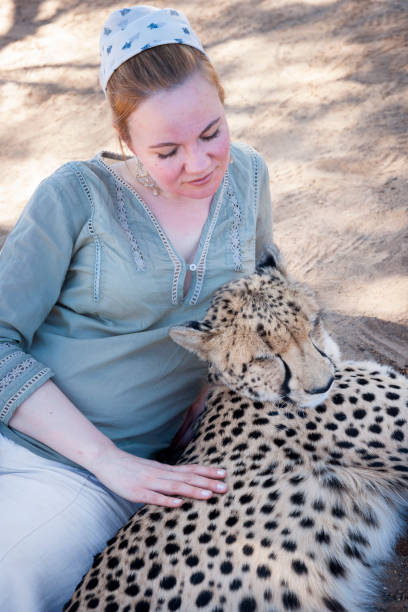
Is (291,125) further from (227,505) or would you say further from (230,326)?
(227,505)

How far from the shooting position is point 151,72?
1.63m

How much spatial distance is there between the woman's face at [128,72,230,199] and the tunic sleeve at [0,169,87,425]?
298 millimetres

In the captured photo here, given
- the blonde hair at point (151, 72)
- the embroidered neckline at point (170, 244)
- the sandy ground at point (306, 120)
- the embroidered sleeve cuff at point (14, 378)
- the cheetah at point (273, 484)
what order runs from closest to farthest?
1. the cheetah at point (273, 484)
2. the blonde hair at point (151, 72)
3. the embroidered sleeve cuff at point (14, 378)
4. the embroidered neckline at point (170, 244)
5. the sandy ground at point (306, 120)

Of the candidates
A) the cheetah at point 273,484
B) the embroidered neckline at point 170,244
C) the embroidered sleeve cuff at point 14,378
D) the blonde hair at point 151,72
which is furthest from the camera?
the embroidered neckline at point 170,244

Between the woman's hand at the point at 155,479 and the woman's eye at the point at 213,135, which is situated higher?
the woman's eye at the point at 213,135

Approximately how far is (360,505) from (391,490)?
13 cm

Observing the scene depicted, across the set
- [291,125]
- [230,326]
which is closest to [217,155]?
[230,326]

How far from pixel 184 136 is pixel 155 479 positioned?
0.98 meters

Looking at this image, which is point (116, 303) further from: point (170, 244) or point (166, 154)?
point (166, 154)

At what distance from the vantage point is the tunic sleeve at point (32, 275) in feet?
5.78

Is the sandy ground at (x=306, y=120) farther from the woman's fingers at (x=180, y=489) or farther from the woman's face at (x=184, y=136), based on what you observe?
the woman's face at (x=184, y=136)

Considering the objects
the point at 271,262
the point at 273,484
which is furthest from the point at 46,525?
the point at 271,262

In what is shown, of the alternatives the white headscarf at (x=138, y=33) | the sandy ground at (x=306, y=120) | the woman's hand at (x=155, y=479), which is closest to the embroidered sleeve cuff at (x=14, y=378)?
the woman's hand at (x=155, y=479)

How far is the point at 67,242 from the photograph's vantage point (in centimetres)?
183
